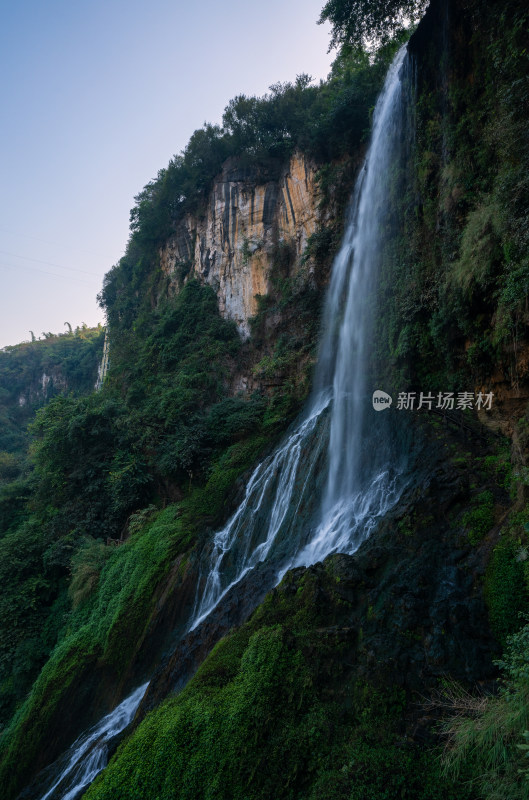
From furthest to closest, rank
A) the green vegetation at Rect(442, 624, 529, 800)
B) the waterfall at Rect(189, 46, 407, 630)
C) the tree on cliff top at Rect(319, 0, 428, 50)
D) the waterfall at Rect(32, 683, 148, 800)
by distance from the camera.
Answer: the tree on cliff top at Rect(319, 0, 428, 50)
the waterfall at Rect(189, 46, 407, 630)
the waterfall at Rect(32, 683, 148, 800)
the green vegetation at Rect(442, 624, 529, 800)

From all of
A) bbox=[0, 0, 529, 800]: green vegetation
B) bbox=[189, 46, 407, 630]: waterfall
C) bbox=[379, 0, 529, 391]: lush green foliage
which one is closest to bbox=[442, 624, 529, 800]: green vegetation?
bbox=[0, 0, 529, 800]: green vegetation

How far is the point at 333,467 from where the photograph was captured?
934 cm

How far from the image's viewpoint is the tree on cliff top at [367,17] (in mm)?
9305

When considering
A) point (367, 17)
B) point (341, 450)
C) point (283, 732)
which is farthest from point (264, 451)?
→ point (367, 17)

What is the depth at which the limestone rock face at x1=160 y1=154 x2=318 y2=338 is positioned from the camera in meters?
17.1

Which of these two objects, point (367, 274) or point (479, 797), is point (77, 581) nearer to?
point (479, 797)

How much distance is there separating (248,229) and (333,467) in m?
14.0

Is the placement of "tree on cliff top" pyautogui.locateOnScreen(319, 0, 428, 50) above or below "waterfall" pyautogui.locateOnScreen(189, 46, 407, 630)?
above

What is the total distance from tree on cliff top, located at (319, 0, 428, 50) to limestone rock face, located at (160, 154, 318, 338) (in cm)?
656

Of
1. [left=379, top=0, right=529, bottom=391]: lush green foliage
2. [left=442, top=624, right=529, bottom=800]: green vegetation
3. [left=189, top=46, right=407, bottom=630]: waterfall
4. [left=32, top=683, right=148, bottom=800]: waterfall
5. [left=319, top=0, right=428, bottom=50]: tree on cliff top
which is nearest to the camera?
[left=442, top=624, right=529, bottom=800]: green vegetation

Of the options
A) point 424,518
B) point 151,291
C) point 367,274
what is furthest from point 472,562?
point 151,291

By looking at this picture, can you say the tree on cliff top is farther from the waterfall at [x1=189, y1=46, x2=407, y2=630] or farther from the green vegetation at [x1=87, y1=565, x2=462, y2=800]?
the green vegetation at [x1=87, y1=565, x2=462, y2=800]

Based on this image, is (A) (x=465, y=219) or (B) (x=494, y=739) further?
(A) (x=465, y=219)

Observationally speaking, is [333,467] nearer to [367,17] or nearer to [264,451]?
[264,451]
